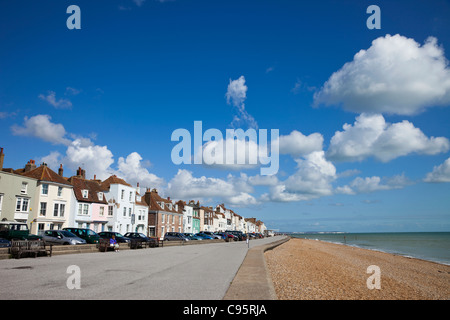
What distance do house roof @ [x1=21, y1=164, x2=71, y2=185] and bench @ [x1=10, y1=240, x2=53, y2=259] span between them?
2385cm

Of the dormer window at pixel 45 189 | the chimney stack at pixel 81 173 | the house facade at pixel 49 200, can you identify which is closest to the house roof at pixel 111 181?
the chimney stack at pixel 81 173

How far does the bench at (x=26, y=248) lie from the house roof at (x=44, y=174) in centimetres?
2385

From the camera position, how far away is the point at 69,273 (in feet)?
43.7

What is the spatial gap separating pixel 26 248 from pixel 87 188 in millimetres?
31809

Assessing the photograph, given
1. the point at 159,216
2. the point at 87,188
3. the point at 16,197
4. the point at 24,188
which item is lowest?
the point at 159,216

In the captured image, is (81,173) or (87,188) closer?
(87,188)

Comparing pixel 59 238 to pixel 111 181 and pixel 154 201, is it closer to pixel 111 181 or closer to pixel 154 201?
pixel 111 181

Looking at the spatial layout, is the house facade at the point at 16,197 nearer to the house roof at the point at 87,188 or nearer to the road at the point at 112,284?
the house roof at the point at 87,188

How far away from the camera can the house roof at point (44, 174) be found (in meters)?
41.8

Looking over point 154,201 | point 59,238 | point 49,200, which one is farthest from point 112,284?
point 154,201

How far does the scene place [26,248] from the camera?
776 inches
